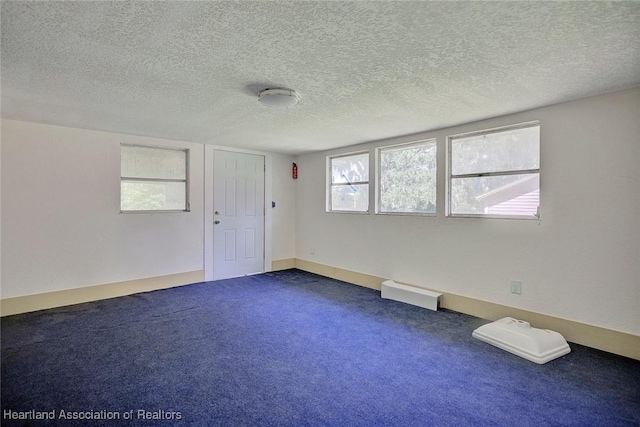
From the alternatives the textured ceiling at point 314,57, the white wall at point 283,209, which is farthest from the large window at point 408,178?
the white wall at point 283,209

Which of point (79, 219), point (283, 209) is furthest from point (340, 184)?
point (79, 219)

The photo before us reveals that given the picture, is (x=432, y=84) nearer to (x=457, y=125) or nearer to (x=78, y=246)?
(x=457, y=125)

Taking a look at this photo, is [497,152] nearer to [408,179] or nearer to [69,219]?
[408,179]

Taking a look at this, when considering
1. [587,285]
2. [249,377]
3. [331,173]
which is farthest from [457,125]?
[249,377]

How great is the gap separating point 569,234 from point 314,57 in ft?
8.97

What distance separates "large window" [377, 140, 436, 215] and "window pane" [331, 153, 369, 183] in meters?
0.31

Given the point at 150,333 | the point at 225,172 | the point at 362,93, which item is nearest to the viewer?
the point at 362,93

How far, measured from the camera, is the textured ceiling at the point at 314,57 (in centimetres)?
155

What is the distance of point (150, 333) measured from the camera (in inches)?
118

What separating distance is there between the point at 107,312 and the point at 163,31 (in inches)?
128

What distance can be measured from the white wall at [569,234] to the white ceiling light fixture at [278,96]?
2.11 m

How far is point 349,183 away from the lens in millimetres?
5180

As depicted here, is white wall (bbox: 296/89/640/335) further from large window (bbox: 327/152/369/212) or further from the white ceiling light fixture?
the white ceiling light fixture

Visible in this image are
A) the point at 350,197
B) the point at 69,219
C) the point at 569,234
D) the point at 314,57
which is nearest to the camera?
the point at 314,57
